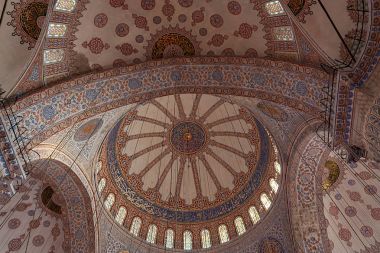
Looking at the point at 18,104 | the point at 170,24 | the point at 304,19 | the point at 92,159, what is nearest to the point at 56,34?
the point at 18,104

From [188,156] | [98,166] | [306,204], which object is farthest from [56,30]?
[306,204]

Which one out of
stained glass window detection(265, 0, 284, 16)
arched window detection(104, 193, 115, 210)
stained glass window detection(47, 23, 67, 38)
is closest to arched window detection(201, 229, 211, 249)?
arched window detection(104, 193, 115, 210)

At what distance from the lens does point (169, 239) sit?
1185 cm

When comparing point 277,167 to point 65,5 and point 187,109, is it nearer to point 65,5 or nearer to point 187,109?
point 187,109

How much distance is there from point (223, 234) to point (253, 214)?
1.28 metres

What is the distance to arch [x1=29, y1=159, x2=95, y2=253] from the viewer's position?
29.6ft

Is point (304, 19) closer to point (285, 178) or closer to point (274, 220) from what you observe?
point (285, 178)

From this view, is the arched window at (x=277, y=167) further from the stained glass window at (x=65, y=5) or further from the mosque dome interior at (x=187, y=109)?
the stained glass window at (x=65, y=5)

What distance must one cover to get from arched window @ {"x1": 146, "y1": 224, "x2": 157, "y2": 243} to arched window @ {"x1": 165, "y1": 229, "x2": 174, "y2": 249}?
16.6 inches

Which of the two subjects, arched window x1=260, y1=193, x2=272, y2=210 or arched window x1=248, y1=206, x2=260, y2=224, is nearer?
arched window x1=260, y1=193, x2=272, y2=210

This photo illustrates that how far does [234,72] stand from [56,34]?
13.6 ft

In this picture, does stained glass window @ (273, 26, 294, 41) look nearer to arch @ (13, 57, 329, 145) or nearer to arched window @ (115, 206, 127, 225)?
arch @ (13, 57, 329, 145)

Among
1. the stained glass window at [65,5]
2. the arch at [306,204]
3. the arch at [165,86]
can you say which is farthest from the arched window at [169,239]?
the stained glass window at [65,5]

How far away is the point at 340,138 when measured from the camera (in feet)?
21.7
